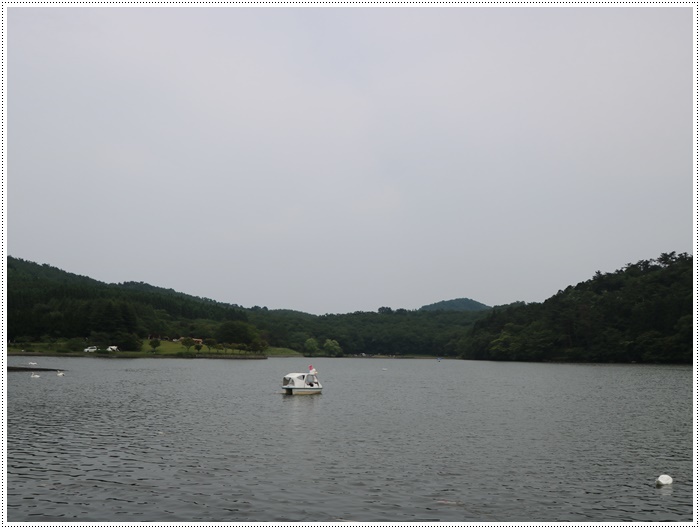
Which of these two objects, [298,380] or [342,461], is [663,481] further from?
[298,380]

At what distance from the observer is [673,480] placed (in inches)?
1475

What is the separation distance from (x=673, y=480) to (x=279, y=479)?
21911mm

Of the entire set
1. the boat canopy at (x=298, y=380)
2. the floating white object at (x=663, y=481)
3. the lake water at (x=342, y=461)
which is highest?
the boat canopy at (x=298, y=380)

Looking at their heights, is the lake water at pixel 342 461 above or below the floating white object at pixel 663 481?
below

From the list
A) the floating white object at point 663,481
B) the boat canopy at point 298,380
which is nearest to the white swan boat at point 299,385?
the boat canopy at point 298,380

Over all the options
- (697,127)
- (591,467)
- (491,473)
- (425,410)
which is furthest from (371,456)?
(425,410)

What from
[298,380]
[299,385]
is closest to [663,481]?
[299,385]

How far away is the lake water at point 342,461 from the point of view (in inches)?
1198

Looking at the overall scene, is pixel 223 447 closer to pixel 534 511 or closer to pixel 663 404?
pixel 534 511

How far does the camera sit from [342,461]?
4197 cm

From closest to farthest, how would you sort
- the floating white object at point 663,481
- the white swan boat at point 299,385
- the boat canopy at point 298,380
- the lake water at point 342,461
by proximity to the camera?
the lake water at point 342,461 → the floating white object at point 663,481 → the white swan boat at point 299,385 → the boat canopy at point 298,380

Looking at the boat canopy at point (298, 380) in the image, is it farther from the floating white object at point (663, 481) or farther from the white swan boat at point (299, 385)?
the floating white object at point (663, 481)

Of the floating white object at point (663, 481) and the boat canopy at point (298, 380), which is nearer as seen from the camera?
the floating white object at point (663, 481)

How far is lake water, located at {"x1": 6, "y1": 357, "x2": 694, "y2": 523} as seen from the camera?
1198 inches
